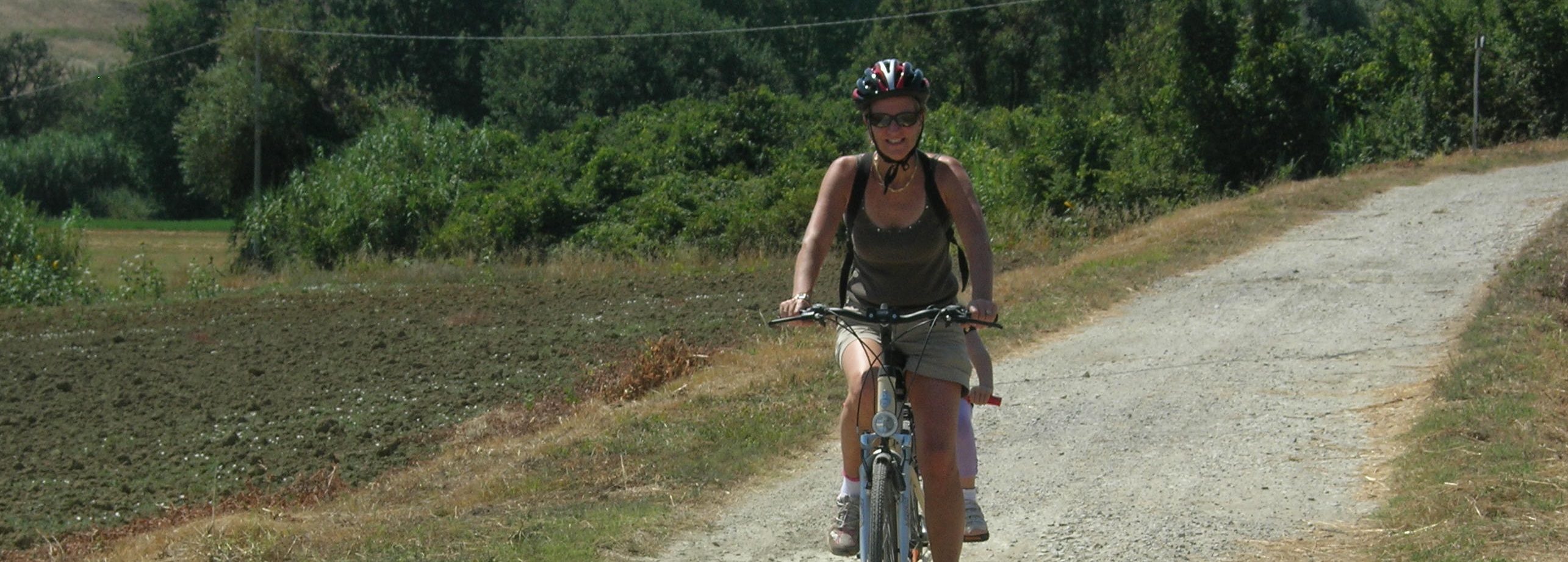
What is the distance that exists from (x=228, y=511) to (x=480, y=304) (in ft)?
39.9

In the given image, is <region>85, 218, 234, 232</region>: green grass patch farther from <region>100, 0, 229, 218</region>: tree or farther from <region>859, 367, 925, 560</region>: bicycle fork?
<region>859, 367, 925, 560</region>: bicycle fork

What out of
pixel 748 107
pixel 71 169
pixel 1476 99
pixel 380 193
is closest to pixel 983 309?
pixel 1476 99

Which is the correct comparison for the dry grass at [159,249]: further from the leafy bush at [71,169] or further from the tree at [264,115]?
the leafy bush at [71,169]

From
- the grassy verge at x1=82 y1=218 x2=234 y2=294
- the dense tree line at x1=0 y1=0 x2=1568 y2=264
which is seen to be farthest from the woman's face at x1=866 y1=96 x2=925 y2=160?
the grassy verge at x1=82 y1=218 x2=234 y2=294

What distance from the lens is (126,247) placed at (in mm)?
47469

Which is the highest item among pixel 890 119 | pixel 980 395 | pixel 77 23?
pixel 77 23

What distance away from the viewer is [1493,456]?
6.58 metres

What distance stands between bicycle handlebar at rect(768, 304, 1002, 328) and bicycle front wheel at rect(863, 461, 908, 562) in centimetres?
43

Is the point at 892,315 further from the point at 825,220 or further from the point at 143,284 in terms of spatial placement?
the point at 143,284

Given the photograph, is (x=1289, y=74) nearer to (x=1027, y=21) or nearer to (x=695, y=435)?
(x=695, y=435)

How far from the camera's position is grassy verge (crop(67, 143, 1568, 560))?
6254 mm

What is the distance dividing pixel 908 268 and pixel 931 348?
0.91ft

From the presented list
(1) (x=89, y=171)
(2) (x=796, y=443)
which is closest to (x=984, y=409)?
(2) (x=796, y=443)

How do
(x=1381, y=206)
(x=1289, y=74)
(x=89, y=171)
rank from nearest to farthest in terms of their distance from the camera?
(x=1381, y=206) < (x=1289, y=74) < (x=89, y=171)
